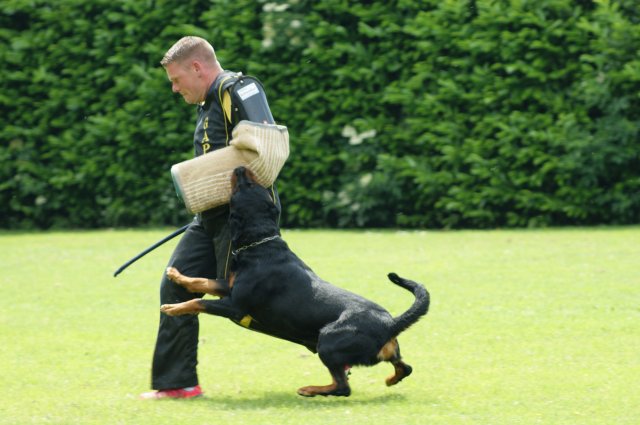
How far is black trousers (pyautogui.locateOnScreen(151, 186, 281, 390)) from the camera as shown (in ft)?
19.7

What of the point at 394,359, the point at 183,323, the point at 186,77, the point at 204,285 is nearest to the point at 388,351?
the point at 394,359

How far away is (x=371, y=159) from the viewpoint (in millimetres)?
13445

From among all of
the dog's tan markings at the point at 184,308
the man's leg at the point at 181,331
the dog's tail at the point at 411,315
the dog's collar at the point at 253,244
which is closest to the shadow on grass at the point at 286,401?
the man's leg at the point at 181,331

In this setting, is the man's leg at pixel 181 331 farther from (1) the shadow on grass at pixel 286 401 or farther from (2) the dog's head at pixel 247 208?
(2) the dog's head at pixel 247 208

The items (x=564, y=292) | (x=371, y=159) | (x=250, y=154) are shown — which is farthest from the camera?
(x=371, y=159)

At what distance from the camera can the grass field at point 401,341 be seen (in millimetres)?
5594

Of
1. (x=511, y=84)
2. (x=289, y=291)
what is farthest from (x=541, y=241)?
(x=289, y=291)

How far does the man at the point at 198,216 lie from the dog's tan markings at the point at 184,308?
0.21 metres

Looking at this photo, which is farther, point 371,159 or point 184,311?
point 371,159

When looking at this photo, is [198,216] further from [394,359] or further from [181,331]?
[394,359]

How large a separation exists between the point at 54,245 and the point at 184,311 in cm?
764

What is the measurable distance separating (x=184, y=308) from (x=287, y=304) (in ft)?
1.74

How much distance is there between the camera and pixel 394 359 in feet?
18.8

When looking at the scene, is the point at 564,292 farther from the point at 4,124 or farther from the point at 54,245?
the point at 4,124
